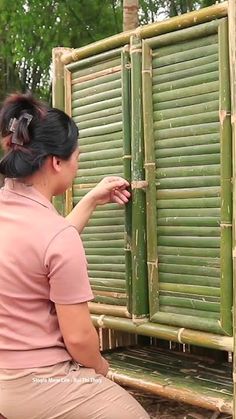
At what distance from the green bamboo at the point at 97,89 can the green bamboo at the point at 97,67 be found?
0.18 ft

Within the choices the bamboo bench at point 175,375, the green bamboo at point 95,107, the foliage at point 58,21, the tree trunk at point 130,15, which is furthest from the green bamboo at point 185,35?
the foliage at point 58,21

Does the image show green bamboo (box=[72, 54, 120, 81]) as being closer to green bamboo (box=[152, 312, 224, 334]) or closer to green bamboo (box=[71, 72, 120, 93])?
green bamboo (box=[71, 72, 120, 93])

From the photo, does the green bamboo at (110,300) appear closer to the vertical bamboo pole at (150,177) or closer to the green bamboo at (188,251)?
the vertical bamboo pole at (150,177)

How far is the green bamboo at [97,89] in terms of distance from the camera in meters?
3.06

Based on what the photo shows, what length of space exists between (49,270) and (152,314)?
1.01m

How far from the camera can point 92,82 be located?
3.22 m

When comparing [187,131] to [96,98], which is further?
[96,98]

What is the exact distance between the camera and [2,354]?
2.02m

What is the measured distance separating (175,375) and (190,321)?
39cm

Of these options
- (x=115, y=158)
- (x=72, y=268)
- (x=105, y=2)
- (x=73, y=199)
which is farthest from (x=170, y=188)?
(x=105, y=2)

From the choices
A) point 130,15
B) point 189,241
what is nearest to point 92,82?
point 189,241

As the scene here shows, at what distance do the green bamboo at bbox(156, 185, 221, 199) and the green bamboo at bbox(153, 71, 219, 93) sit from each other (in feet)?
1.35

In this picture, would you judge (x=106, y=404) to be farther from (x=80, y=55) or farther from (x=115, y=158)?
(x=80, y=55)

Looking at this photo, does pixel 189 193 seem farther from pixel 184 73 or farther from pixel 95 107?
pixel 95 107
